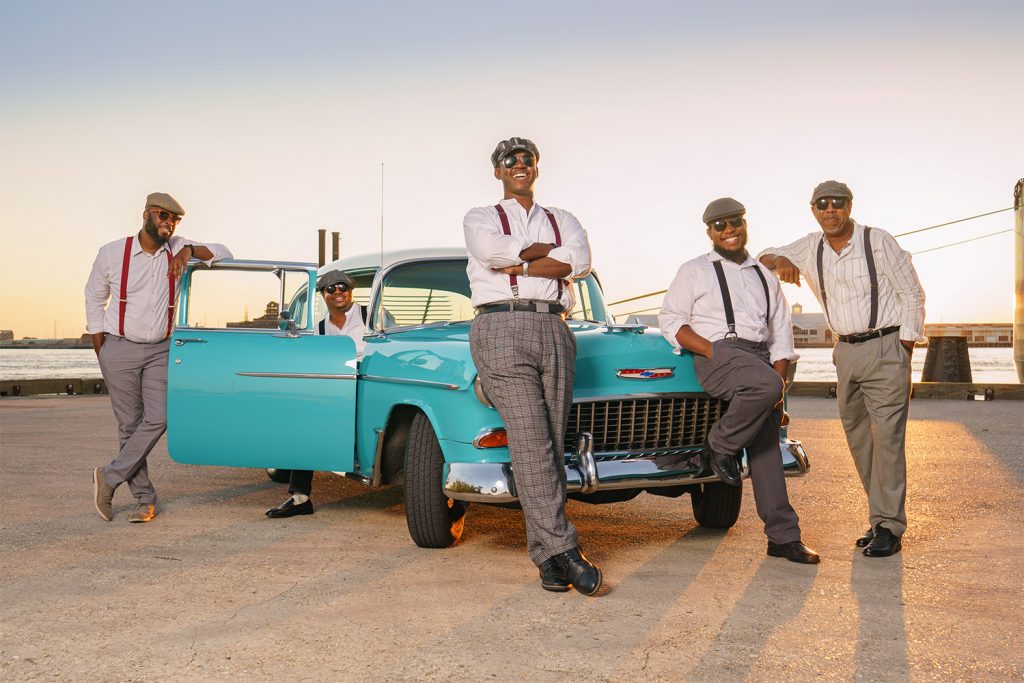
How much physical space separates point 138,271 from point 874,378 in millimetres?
4211

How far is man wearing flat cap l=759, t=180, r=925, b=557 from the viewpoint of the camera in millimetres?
4871

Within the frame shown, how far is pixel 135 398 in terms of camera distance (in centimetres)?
585

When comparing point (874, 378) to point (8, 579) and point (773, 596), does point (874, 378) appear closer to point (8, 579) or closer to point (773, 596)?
point (773, 596)

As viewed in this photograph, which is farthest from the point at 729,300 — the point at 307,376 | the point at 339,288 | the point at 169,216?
the point at 169,216

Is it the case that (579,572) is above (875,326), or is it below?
below

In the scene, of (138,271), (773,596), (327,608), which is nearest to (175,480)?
(138,271)

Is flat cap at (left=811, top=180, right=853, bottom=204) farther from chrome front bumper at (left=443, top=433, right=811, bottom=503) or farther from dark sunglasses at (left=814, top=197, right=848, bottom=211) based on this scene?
chrome front bumper at (left=443, top=433, right=811, bottom=503)

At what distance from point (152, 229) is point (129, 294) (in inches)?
16.2

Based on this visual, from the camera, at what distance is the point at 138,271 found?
5.79 metres

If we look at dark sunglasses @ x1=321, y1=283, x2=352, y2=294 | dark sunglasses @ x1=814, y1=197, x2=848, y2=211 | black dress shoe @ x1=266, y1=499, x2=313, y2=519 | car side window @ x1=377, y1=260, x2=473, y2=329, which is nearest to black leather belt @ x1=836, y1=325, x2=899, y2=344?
dark sunglasses @ x1=814, y1=197, x2=848, y2=211

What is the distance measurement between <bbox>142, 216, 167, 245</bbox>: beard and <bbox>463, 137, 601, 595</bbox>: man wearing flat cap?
2426 mm

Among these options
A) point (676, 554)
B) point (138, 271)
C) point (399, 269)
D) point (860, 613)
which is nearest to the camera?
point (860, 613)

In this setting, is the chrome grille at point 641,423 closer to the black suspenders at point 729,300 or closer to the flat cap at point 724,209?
the black suspenders at point 729,300

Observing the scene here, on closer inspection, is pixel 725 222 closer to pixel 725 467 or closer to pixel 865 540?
pixel 725 467
